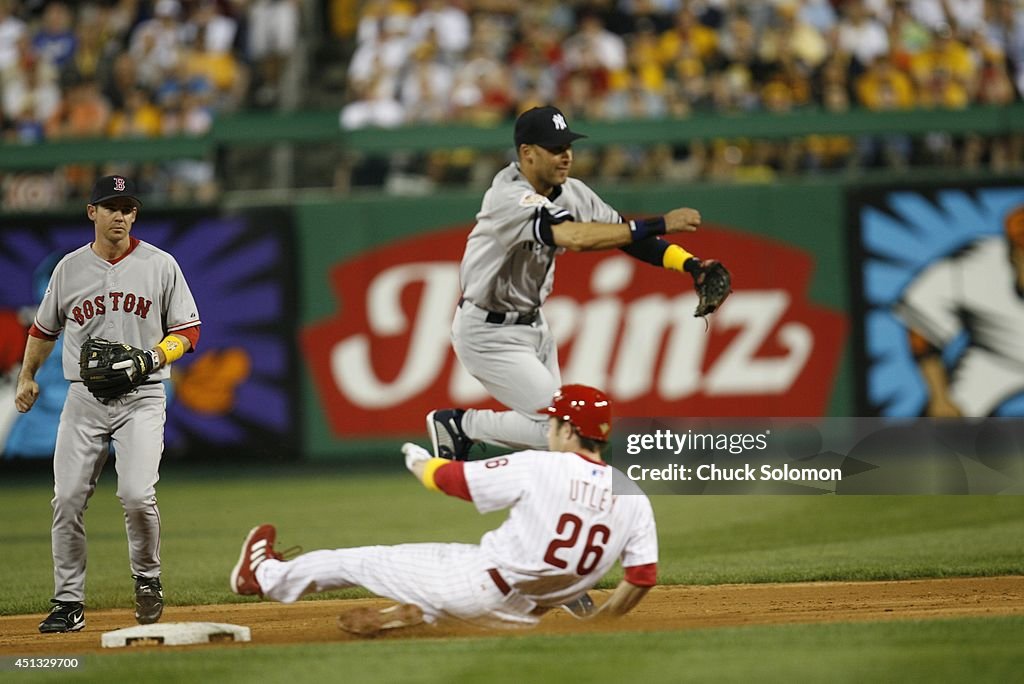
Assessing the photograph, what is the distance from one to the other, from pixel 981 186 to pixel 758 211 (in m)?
2.10

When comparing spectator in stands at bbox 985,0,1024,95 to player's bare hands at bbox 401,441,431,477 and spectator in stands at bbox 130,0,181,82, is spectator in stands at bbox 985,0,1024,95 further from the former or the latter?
player's bare hands at bbox 401,441,431,477

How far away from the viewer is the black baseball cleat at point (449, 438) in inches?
280

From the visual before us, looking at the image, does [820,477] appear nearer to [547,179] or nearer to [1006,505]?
[1006,505]

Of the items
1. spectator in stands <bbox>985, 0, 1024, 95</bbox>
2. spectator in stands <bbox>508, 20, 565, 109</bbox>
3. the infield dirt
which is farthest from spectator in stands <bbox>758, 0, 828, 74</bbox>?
the infield dirt

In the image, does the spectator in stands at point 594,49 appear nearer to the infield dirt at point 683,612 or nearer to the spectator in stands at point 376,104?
the spectator in stands at point 376,104

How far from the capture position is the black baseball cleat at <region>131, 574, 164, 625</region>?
7090 millimetres

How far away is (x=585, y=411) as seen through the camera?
6148mm

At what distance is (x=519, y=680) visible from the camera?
5.36 meters

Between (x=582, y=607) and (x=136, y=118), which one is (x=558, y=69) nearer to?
(x=136, y=118)

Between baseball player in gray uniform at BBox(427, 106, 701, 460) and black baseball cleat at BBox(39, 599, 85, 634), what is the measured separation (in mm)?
2009

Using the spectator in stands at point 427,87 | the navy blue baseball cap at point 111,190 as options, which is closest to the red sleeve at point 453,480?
the navy blue baseball cap at point 111,190

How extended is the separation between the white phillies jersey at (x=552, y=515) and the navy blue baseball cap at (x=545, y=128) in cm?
160

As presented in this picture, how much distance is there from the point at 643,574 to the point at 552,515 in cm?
55

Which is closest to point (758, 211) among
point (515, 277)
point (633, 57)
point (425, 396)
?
point (633, 57)
